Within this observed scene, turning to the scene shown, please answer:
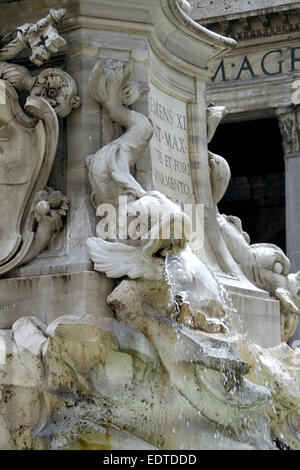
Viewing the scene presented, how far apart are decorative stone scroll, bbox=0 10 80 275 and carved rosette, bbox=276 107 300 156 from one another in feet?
68.3

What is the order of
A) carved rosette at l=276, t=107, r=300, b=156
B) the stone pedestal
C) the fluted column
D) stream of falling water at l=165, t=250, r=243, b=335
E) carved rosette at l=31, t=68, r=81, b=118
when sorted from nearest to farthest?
stream of falling water at l=165, t=250, r=243, b=335 → the stone pedestal → carved rosette at l=31, t=68, r=81, b=118 → the fluted column → carved rosette at l=276, t=107, r=300, b=156

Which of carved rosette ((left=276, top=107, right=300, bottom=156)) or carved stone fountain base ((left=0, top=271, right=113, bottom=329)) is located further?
carved rosette ((left=276, top=107, right=300, bottom=156))

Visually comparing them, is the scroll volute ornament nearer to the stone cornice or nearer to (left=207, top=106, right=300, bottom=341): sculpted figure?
(left=207, top=106, right=300, bottom=341): sculpted figure

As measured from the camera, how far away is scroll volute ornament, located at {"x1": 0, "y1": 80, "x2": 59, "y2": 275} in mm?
12047

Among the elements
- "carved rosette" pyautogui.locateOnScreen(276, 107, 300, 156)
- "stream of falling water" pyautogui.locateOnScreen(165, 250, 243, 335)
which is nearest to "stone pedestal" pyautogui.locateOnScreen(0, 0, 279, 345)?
"stream of falling water" pyautogui.locateOnScreen(165, 250, 243, 335)

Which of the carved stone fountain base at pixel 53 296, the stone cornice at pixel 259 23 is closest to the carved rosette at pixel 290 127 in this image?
the stone cornice at pixel 259 23

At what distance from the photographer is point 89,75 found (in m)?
12.4

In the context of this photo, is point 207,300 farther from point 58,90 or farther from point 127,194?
point 58,90

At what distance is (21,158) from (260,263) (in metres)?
2.83

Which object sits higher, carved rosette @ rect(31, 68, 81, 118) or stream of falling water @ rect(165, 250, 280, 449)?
carved rosette @ rect(31, 68, 81, 118)

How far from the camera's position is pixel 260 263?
45.9ft

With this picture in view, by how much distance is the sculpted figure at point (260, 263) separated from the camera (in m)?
13.9

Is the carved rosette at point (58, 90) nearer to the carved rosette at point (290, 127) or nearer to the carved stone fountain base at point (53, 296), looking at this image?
the carved stone fountain base at point (53, 296)

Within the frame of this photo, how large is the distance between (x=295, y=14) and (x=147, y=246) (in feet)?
69.0
